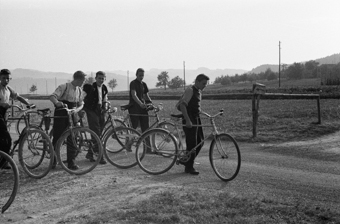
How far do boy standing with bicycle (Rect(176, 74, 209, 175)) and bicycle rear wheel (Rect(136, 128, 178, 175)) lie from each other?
0.30 meters

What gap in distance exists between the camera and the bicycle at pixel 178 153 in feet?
21.2

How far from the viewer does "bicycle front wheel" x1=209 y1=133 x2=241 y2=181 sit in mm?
6383

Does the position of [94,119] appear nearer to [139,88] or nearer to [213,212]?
[139,88]

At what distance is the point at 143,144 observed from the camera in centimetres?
705

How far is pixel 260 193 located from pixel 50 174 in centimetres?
393

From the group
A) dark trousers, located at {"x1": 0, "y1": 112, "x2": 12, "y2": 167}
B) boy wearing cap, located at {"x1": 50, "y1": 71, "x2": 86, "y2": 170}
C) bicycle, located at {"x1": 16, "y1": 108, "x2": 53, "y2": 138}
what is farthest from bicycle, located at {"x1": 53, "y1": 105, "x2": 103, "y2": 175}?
dark trousers, located at {"x1": 0, "y1": 112, "x2": 12, "y2": 167}

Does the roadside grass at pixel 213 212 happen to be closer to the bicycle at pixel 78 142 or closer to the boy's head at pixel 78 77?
the bicycle at pixel 78 142

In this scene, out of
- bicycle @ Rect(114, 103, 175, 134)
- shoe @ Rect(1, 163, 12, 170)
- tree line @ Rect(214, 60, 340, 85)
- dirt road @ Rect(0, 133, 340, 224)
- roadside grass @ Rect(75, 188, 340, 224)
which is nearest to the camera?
roadside grass @ Rect(75, 188, 340, 224)

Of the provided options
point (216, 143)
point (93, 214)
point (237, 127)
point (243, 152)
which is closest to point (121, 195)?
point (93, 214)

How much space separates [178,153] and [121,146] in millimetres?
1358

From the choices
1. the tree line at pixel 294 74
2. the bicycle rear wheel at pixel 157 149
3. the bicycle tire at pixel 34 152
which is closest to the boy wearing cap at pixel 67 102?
the bicycle tire at pixel 34 152

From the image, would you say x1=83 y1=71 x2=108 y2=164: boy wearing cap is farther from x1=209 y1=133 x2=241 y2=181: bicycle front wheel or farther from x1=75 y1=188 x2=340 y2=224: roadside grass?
x1=75 y1=188 x2=340 y2=224: roadside grass

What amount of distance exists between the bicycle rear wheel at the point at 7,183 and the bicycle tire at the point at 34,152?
0.57 m

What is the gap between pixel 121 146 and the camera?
7.59m
